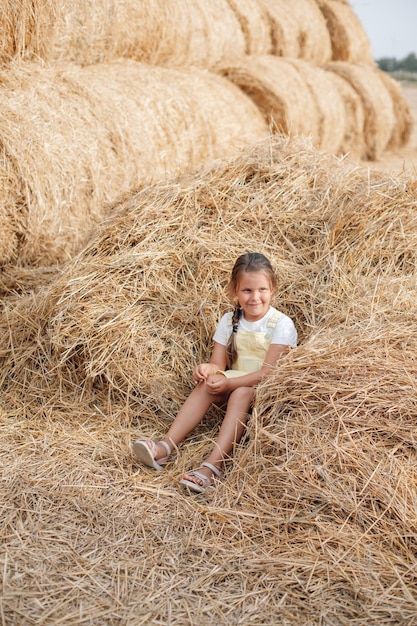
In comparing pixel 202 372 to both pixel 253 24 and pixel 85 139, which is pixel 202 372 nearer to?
pixel 85 139

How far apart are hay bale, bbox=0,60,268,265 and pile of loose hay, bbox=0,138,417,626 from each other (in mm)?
685

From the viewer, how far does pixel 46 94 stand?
5156 millimetres

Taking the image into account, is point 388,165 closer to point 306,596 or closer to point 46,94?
point 46,94

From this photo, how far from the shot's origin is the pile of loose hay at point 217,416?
2.25 meters

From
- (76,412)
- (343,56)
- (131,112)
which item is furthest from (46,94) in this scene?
(343,56)

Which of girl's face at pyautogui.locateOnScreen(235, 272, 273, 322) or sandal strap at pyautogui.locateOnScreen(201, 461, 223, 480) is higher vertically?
girl's face at pyautogui.locateOnScreen(235, 272, 273, 322)

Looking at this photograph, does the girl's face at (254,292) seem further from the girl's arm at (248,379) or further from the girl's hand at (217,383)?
the girl's hand at (217,383)

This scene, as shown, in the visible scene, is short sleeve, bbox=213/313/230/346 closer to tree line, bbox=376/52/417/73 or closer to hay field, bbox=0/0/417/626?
hay field, bbox=0/0/417/626

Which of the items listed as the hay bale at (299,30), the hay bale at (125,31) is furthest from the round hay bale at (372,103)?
the hay bale at (125,31)

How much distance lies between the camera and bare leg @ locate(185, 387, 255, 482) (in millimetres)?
2859

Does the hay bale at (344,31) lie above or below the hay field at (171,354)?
above

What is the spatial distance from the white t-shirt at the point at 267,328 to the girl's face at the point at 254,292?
5 cm

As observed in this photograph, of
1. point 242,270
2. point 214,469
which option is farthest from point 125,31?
point 214,469

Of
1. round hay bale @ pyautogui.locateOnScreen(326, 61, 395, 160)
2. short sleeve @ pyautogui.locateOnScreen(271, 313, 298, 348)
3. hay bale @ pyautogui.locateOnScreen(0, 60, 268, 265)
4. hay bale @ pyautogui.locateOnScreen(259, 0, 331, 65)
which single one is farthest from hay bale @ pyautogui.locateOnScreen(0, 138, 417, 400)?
round hay bale @ pyautogui.locateOnScreen(326, 61, 395, 160)
